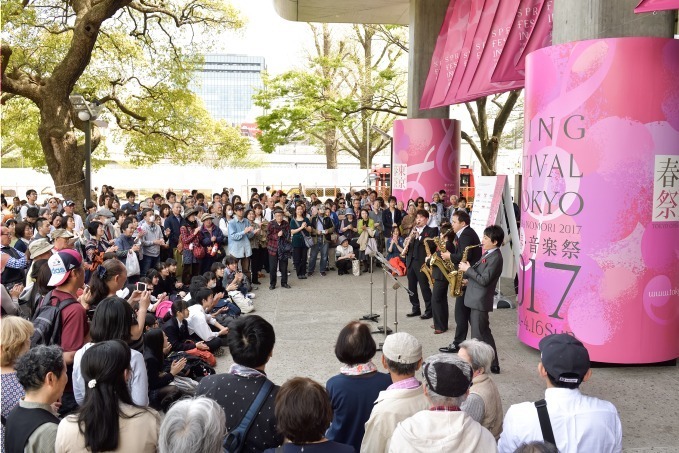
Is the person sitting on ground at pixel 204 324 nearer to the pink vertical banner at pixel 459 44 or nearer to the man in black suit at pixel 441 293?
the man in black suit at pixel 441 293

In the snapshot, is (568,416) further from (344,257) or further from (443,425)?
(344,257)

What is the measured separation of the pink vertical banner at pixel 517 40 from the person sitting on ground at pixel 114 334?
1042 centimetres

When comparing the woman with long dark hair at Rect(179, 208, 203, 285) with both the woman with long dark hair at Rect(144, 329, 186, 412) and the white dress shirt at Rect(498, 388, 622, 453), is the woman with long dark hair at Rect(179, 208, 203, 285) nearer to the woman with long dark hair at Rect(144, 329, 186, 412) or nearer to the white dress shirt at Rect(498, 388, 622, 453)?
the woman with long dark hair at Rect(144, 329, 186, 412)

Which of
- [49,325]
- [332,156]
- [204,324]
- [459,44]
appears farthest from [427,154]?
[332,156]

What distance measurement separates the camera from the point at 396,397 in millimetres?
3324

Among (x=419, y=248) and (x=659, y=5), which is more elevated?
(x=659, y=5)

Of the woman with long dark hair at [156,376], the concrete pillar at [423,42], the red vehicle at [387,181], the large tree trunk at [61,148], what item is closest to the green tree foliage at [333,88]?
the red vehicle at [387,181]

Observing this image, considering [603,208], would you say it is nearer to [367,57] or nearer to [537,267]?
[537,267]

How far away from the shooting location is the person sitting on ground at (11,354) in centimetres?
349

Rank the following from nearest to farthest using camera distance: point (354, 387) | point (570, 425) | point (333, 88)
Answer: point (570, 425) < point (354, 387) < point (333, 88)

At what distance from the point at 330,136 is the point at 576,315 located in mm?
27178

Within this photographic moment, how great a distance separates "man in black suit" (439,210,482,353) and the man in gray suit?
680 millimetres

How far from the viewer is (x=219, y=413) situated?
2787 millimetres

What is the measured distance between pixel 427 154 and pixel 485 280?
33.6 ft
